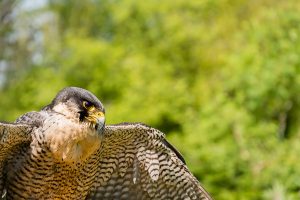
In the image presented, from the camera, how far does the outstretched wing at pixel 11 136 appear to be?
8.12 metres

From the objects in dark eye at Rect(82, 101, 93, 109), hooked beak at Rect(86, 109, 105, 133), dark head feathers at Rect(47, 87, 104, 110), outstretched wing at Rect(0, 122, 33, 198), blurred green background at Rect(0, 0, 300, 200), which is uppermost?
blurred green background at Rect(0, 0, 300, 200)

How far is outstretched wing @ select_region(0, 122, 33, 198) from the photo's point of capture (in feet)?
26.6

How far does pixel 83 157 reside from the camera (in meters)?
8.34

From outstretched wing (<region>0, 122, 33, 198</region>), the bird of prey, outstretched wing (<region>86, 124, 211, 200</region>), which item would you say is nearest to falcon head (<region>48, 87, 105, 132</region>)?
the bird of prey

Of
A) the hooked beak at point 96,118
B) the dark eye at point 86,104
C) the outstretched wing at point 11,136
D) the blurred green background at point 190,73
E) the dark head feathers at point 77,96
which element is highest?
the blurred green background at point 190,73

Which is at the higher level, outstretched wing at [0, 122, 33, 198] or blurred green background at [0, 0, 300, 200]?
blurred green background at [0, 0, 300, 200]

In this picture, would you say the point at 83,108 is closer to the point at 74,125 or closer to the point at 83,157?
the point at 74,125

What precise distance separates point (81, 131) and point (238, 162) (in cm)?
1262

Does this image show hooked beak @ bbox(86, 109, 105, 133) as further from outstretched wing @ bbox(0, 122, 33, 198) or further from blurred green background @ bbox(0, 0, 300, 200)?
blurred green background @ bbox(0, 0, 300, 200)

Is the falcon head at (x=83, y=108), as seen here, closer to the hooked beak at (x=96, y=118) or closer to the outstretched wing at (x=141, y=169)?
the hooked beak at (x=96, y=118)

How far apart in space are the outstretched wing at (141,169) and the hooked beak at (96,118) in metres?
0.51

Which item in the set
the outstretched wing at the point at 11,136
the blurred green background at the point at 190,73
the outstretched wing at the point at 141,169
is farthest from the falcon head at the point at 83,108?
the blurred green background at the point at 190,73

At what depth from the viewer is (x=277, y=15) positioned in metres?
21.5

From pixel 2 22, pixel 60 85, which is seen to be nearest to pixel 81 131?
pixel 2 22
